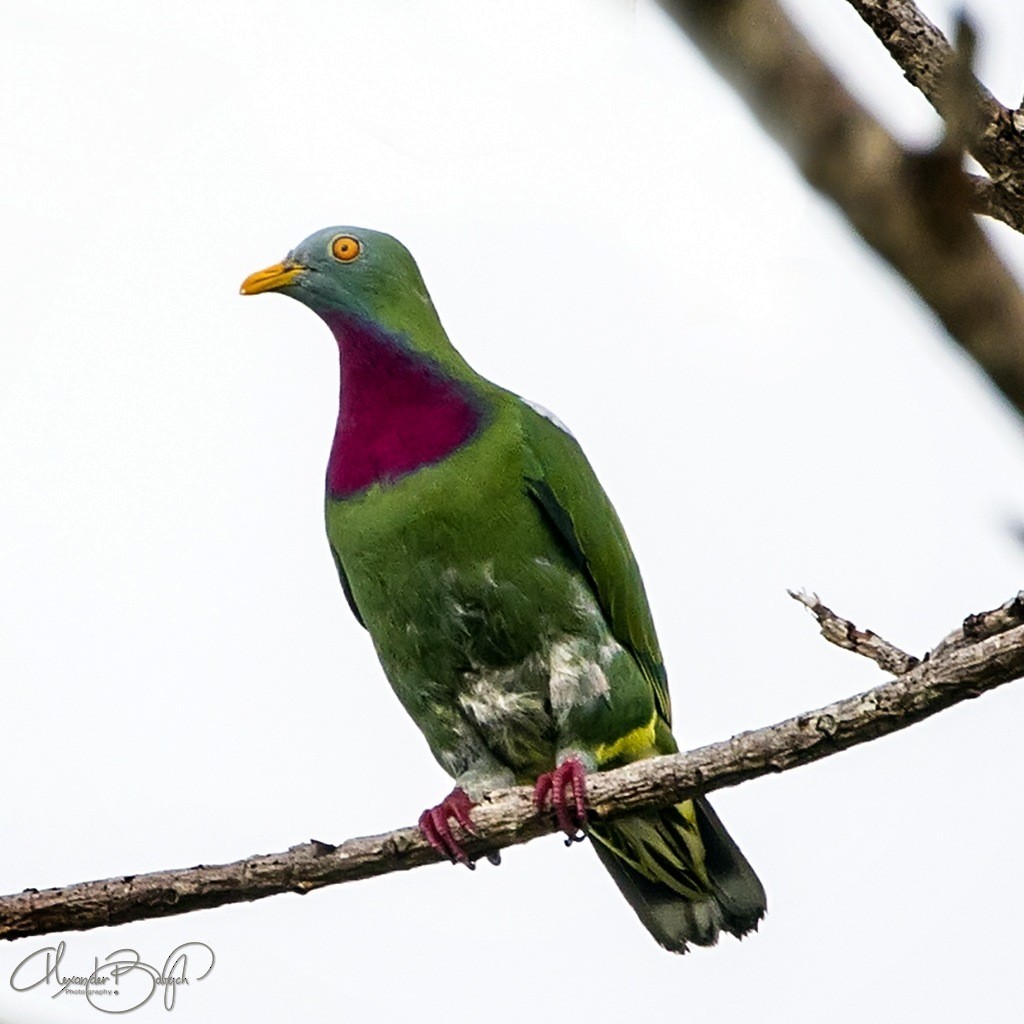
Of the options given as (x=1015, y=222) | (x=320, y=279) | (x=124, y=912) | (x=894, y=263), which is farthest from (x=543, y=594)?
(x=894, y=263)

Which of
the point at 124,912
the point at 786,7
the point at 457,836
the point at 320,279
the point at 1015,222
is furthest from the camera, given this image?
the point at 320,279

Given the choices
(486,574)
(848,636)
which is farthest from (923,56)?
(486,574)

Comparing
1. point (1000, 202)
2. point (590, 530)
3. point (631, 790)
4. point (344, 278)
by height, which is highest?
point (344, 278)

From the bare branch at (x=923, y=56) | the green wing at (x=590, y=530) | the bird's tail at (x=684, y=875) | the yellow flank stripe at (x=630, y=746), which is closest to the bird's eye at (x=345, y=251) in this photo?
the green wing at (x=590, y=530)

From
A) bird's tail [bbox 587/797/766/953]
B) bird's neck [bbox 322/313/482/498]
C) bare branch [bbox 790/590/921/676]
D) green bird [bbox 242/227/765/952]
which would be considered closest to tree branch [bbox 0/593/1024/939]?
bare branch [bbox 790/590/921/676]

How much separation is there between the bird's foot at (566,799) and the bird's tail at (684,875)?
0.56 m

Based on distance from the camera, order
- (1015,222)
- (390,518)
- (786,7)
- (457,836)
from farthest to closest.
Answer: (390,518), (457,836), (1015,222), (786,7)

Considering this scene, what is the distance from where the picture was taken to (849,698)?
2926 mm

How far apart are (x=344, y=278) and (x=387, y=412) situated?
461 millimetres

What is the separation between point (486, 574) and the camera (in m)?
4.10

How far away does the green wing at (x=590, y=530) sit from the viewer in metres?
4.24

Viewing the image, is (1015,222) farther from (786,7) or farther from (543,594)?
(543,594)

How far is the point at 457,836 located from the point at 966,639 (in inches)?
56.1

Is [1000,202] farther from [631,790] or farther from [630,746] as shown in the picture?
[630,746]
